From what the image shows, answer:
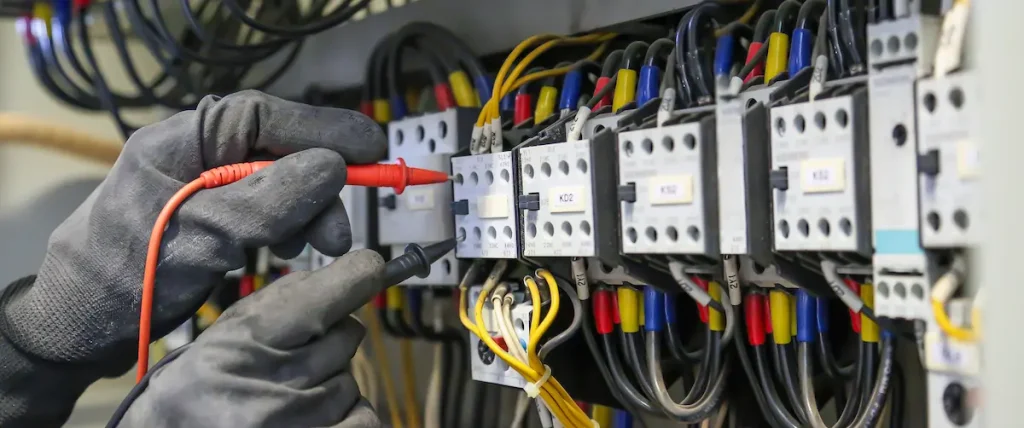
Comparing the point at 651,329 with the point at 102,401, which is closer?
the point at 651,329

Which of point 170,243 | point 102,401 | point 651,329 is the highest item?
point 170,243

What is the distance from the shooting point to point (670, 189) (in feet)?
2.39

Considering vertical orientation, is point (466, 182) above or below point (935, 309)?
above

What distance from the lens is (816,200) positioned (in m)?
0.63

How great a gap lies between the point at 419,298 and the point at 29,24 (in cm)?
75

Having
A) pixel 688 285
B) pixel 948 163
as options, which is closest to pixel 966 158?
pixel 948 163

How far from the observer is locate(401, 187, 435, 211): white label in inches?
37.4

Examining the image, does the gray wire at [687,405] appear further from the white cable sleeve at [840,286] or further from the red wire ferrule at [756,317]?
the white cable sleeve at [840,286]

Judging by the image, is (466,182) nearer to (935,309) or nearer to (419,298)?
(419,298)

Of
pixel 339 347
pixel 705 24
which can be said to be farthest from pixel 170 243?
pixel 705 24

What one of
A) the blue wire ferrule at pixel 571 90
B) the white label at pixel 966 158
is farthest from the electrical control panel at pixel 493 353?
the white label at pixel 966 158

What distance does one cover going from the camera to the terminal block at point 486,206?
2.80 ft

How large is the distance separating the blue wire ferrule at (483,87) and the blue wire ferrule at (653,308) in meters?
→ 0.32

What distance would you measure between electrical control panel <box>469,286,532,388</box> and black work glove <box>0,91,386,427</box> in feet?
0.62
